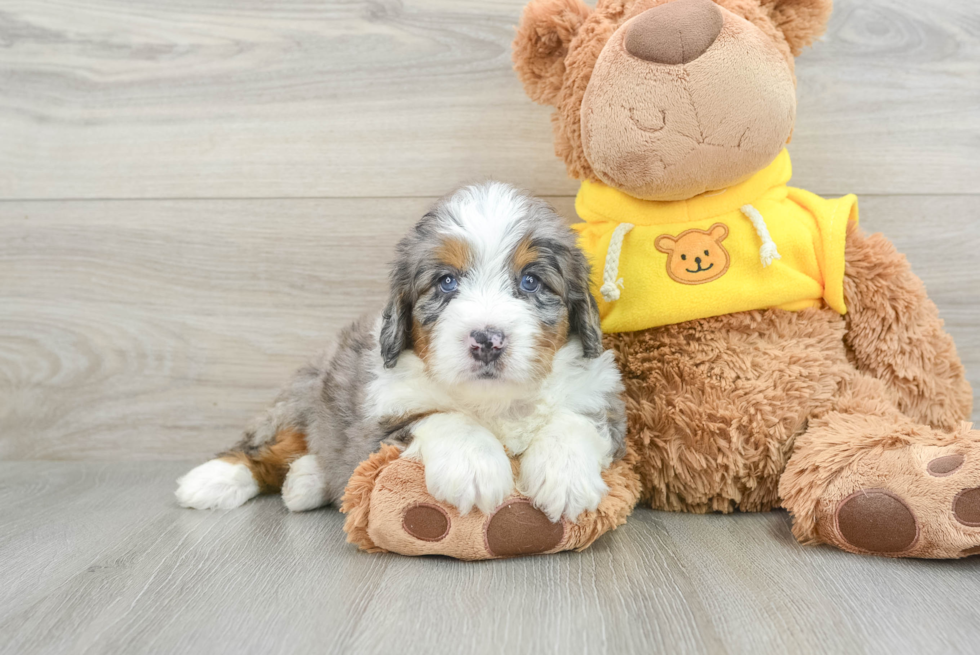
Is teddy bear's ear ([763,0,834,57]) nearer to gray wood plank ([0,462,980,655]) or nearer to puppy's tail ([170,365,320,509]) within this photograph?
gray wood plank ([0,462,980,655])

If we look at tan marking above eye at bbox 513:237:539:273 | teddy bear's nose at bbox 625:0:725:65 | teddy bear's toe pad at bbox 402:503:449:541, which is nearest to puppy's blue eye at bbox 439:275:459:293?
tan marking above eye at bbox 513:237:539:273

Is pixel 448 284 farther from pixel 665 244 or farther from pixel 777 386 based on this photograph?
pixel 777 386

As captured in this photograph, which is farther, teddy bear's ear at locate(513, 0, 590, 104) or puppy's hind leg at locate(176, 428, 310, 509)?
puppy's hind leg at locate(176, 428, 310, 509)

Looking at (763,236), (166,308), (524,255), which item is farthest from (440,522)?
(166,308)

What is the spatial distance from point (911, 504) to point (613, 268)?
2.89ft

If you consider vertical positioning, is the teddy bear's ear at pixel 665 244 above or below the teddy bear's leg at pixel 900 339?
above

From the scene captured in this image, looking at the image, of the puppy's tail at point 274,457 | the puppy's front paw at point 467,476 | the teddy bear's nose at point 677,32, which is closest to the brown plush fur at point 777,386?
the puppy's front paw at point 467,476

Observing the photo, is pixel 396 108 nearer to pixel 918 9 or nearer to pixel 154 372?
pixel 154 372

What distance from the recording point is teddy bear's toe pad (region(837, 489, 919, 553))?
1544mm

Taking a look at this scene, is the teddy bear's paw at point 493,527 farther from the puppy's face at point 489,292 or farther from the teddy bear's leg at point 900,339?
the teddy bear's leg at point 900,339

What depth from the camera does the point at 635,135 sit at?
5.89ft

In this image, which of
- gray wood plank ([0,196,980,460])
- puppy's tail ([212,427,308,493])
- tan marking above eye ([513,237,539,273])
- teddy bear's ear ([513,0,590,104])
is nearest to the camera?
tan marking above eye ([513,237,539,273])

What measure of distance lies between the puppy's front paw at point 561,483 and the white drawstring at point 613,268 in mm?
497

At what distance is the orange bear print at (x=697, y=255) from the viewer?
1918mm
